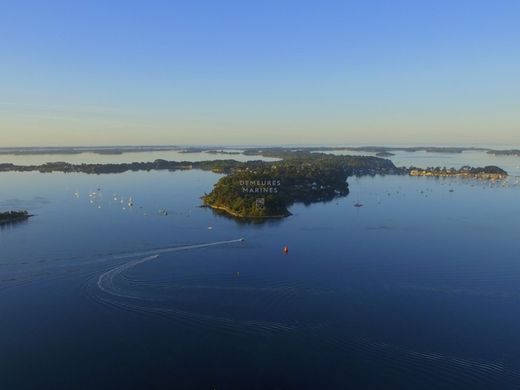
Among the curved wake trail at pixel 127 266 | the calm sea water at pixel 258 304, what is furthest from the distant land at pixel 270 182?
the curved wake trail at pixel 127 266

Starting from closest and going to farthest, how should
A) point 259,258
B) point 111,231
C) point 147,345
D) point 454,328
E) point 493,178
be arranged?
point 147,345 < point 454,328 < point 259,258 < point 111,231 < point 493,178

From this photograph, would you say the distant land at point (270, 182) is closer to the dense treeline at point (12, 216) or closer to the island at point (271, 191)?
the island at point (271, 191)

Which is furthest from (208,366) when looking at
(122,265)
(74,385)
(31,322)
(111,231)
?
(111,231)

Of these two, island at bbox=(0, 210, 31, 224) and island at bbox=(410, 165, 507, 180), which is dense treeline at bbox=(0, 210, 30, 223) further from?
island at bbox=(410, 165, 507, 180)

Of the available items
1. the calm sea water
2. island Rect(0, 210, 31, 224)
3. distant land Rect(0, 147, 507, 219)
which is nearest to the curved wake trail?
the calm sea water

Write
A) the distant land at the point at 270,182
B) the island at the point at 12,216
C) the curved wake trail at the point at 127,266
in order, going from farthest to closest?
the distant land at the point at 270,182 → the island at the point at 12,216 → the curved wake trail at the point at 127,266

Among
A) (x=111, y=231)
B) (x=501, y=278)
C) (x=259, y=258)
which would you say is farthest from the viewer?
(x=111, y=231)

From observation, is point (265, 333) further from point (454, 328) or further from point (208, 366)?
point (454, 328)
